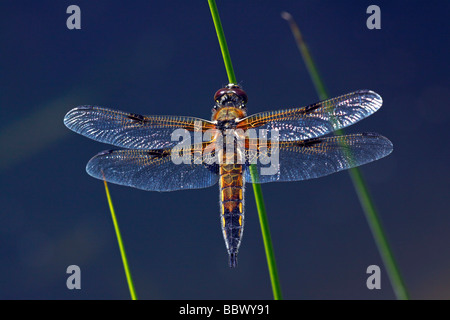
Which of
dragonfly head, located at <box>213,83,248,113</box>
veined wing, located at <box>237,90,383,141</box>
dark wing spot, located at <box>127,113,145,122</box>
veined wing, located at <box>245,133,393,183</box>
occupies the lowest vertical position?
veined wing, located at <box>245,133,393,183</box>

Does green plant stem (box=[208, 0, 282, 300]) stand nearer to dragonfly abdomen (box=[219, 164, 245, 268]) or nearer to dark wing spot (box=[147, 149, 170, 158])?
dragonfly abdomen (box=[219, 164, 245, 268])

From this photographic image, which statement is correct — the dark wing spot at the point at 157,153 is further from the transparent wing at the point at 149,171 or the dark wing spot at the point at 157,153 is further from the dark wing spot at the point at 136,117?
the dark wing spot at the point at 136,117

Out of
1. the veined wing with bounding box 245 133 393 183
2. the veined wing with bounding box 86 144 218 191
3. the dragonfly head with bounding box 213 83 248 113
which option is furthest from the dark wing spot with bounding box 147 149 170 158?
the veined wing with bounding box 245 133 393 183

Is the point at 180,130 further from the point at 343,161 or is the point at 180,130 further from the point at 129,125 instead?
the point at 343,161

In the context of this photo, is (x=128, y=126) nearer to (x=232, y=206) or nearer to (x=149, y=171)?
(x=149, y=171)

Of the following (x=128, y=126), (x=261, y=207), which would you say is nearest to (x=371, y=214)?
(x=261, y=207)
